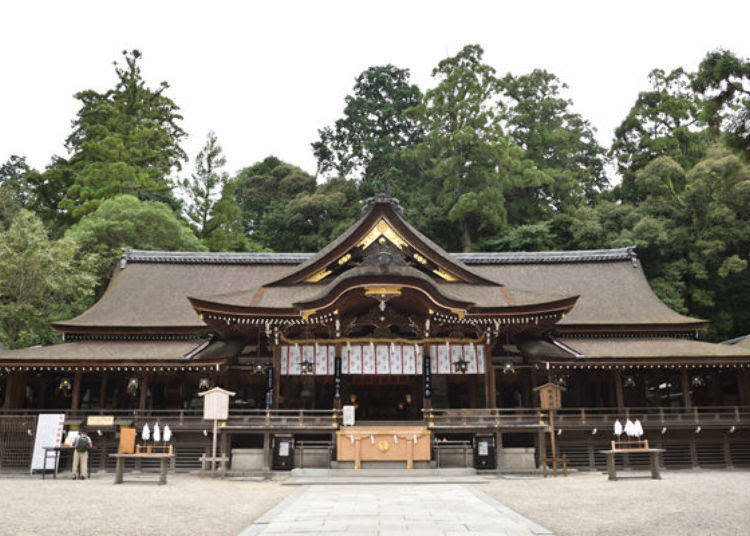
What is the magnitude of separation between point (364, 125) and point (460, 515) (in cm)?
4506

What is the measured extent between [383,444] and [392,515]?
7.44 meters

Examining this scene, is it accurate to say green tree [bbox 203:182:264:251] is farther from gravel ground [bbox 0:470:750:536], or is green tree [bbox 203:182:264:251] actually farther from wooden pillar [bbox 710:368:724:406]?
wooden pillar [bbox 710:368:724:406]

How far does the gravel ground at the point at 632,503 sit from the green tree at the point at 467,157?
25.1 meters

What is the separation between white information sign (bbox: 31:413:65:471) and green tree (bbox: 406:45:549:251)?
2714cm

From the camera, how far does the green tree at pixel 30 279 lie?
22031 mm

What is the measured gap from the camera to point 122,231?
2898 cm

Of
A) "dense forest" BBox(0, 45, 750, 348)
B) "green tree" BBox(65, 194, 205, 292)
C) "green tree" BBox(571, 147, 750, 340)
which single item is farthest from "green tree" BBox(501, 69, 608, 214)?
"green tree" BBox(65, 194, 205, 292)

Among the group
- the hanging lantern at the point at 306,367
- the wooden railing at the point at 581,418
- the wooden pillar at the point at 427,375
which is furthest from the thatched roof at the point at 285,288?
the wooden railing at the point at 581,418

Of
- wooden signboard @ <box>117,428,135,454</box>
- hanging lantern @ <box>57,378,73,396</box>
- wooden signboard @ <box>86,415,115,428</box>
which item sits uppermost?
hanging lantern @ <box>57,378,73,396</box>

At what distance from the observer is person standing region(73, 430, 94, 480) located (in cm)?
1468

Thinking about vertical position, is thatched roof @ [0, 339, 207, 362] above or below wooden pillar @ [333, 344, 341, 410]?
above

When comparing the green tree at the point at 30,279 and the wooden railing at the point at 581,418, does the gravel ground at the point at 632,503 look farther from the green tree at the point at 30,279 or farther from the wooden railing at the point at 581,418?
the green tree at the point at 30,279

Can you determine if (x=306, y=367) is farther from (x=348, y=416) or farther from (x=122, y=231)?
(x=122, y=231)

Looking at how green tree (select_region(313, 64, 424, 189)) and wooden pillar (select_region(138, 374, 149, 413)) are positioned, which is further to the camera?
green tree (select_region(313, 64, 424, 189))
